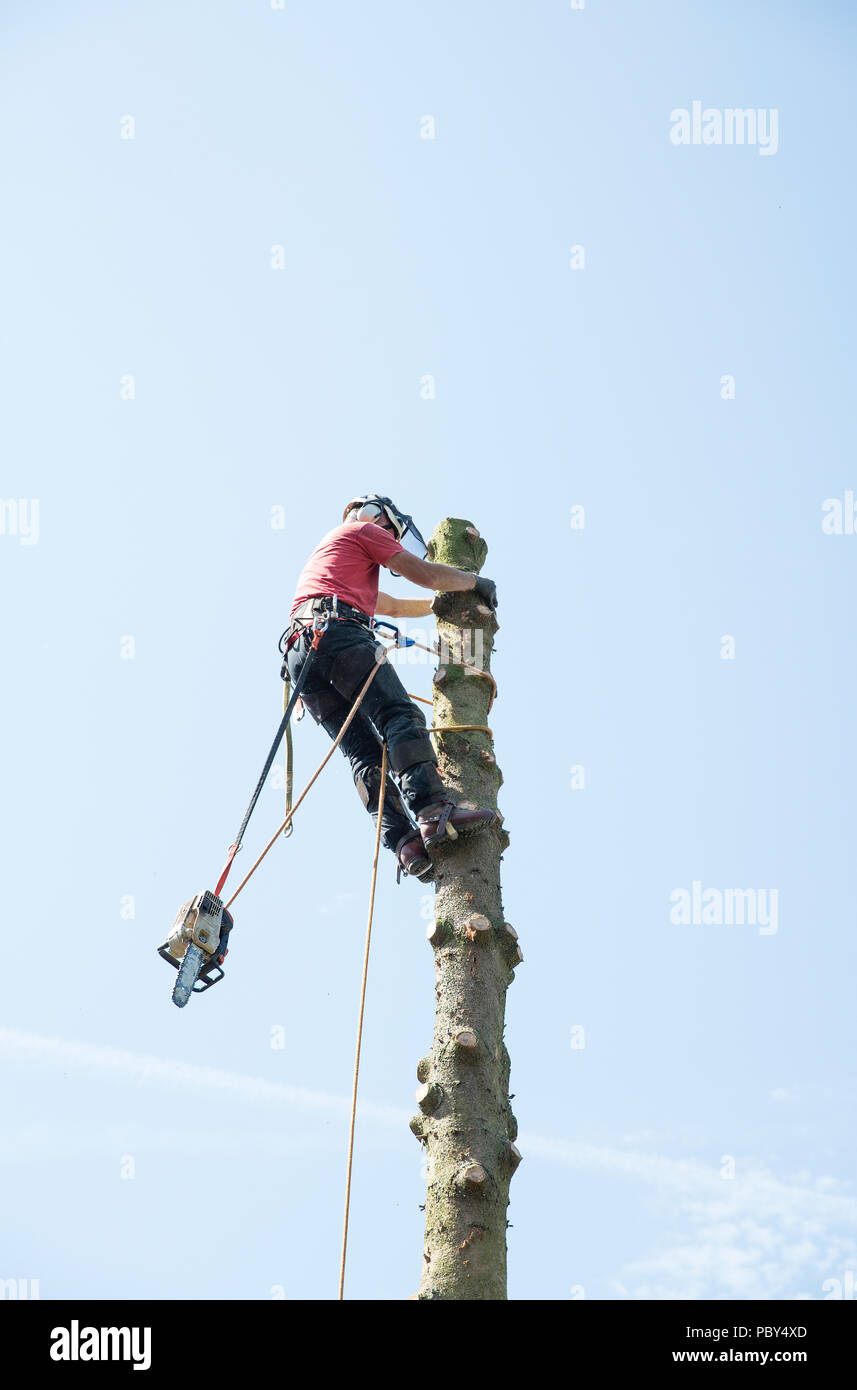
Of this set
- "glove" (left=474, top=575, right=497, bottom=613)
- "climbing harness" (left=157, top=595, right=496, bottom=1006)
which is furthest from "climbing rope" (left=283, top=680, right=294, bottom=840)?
"glove" (left=474, top=575, right=497, bottom=613)

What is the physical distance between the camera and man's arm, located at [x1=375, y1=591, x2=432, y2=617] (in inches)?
235

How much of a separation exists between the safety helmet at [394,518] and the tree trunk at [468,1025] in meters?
0.53

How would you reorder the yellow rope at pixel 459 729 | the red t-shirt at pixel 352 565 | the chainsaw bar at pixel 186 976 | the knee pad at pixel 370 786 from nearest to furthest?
the chainsaw bar at pixel 186 976 → the yellow rope at pixel 459 729 → the knee pad at pixel 370 786 → the red t-shirt at pixel 352 565

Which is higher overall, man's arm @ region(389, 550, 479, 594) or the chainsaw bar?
man's arm @ region(389, 550, 479, 594)

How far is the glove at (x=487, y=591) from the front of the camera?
521 centimetres

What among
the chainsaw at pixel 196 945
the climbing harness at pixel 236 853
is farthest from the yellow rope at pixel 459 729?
the chainsaw at pixel 196 945

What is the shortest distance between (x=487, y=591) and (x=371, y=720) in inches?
26.8

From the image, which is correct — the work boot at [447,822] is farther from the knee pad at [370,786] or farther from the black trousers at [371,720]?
the knee pad at [370,786]

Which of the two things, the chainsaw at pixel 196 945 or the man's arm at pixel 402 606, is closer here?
the chainsaw at pixel 196 945

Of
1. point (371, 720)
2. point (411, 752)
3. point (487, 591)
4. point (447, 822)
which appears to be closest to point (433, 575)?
point (487, 591)

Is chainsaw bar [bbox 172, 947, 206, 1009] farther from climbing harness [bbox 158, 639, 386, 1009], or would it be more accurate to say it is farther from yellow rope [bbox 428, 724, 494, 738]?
yellow rope [bbox 428, 724, 494, 738]
